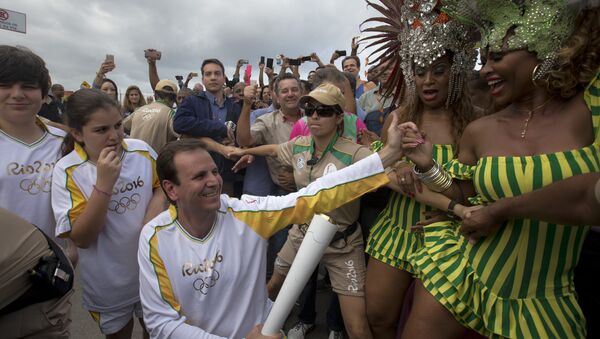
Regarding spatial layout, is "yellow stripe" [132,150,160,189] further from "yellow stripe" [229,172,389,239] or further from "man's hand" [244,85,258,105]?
"man's hand" [244,85,258,105]

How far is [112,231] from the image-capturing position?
2.28 m

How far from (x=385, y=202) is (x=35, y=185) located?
2240 millimetres

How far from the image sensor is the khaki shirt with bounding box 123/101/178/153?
464cm

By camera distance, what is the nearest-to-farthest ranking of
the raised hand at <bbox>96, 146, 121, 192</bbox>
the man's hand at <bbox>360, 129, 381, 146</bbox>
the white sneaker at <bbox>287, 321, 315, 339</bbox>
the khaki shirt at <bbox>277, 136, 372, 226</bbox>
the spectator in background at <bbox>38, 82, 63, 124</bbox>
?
the raised hand at <bbox>96, 146, 121, 192</bbox>
the khaki shirt at <bbox>277, 136, 372, 226</bbox>
the man's hand at <bbox>360, 129, 381, 146</bbox>
the white sneaker at <bbox>287, 321, 315, 339</bbox>
the spectator in background at <bbox>38, 82, 63, 124</bbox>

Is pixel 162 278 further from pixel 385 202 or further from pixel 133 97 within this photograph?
pixel 133 97

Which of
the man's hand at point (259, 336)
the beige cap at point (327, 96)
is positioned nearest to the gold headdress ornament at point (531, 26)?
the beige cap at point (327, 96)

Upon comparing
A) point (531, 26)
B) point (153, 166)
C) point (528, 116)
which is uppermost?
point (531, 26)

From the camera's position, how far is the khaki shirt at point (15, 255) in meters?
1.46

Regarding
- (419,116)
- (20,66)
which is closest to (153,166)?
(20,66)

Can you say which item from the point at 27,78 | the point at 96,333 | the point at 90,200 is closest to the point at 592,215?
the point at 90,200

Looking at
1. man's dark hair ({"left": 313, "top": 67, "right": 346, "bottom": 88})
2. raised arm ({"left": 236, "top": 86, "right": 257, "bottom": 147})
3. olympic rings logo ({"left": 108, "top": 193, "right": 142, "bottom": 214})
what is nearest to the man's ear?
olympic rings logo ({"left": 108, "top": 193, "right": 142, "bottom": 214})

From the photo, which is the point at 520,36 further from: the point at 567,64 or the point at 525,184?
the point at 525,184

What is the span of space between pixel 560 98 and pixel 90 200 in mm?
2403

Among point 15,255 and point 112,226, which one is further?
point 112,226
